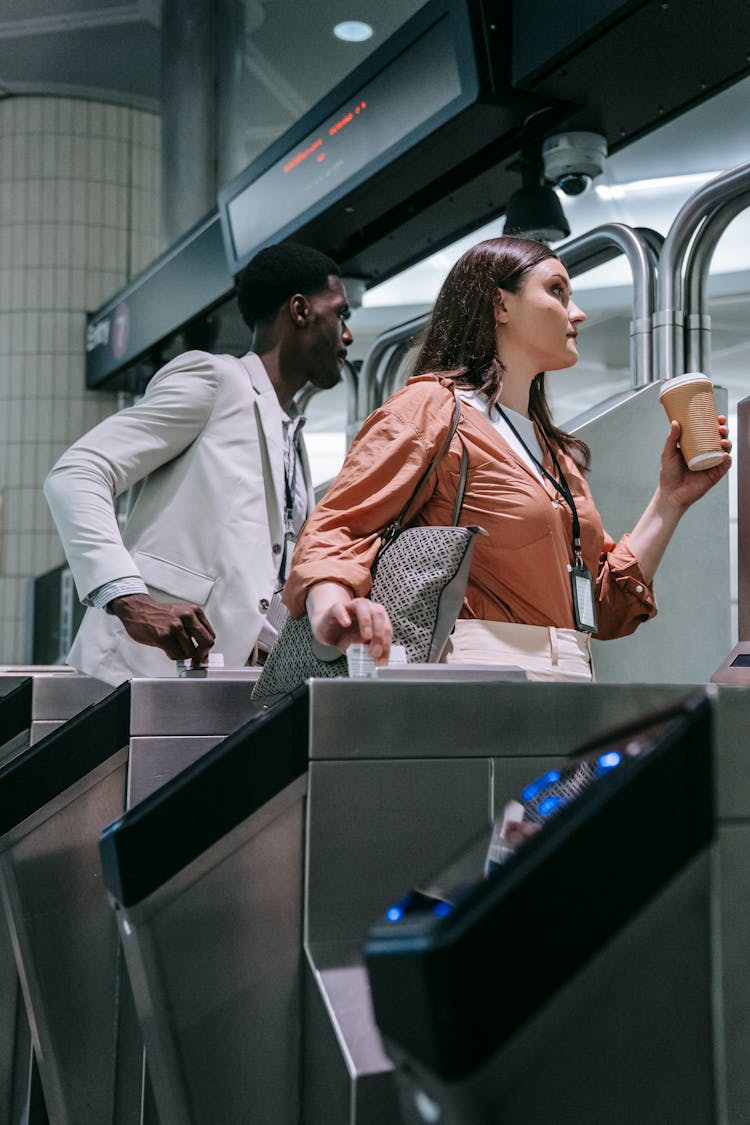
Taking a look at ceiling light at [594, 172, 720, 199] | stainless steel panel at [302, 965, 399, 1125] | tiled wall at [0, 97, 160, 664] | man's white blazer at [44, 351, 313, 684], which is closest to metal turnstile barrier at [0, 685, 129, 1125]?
stainless steel panel at [302, 965, 399, 1125]

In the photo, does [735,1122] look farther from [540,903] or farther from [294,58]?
[294,58]

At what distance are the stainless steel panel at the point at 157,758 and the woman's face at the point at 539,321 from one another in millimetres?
631

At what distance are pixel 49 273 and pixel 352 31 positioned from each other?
1784 mm

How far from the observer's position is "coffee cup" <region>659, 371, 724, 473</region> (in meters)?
1.42

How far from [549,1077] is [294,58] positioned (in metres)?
5.39

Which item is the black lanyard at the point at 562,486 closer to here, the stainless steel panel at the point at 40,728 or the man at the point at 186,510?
the man at the point at 186,510

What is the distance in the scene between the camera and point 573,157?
288 centimetres

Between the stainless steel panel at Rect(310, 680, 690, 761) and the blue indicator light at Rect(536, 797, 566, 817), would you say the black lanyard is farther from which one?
the blue indicator light at Rect(536, 797, 566, 817)

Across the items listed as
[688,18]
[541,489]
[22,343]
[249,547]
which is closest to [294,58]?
[22,343]

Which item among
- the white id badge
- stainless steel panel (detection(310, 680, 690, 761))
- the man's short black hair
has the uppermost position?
the man's short black hair

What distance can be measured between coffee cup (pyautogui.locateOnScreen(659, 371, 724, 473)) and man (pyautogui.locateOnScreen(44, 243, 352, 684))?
69cm

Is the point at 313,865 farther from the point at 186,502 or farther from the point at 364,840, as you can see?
the point at 186,502

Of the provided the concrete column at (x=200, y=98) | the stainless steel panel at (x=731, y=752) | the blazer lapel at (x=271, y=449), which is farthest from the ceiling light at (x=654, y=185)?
the stainless steel panel at (x=731, y=752)

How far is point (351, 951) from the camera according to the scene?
38.4 inches
